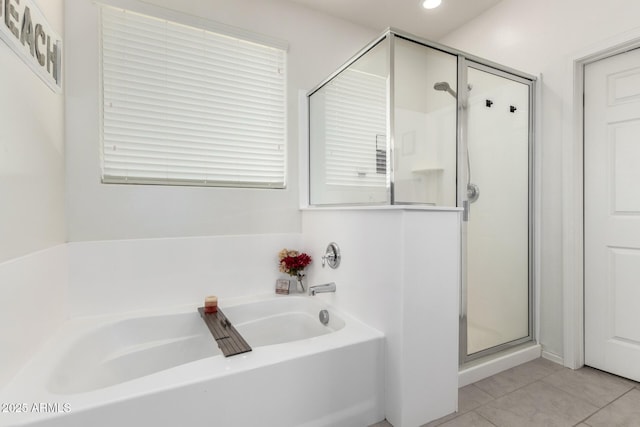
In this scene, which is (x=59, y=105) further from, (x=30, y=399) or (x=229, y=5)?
(x=30, y=399)

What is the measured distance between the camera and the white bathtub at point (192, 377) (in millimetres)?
998

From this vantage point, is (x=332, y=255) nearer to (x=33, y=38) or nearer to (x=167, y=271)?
(x=167, y=271)

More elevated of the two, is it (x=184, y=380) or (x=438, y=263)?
(x=438, y=263)

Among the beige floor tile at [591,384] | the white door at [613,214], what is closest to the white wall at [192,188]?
the white door at [613,214]

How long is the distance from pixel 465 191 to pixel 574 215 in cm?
77

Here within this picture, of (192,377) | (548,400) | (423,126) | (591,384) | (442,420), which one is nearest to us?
(192,377)

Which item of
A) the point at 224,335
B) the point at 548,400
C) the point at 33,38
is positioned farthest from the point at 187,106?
the point at 548,400

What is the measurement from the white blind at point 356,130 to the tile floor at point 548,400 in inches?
51.8

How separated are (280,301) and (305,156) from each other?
1.16m

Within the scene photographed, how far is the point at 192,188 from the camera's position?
6.68 feet

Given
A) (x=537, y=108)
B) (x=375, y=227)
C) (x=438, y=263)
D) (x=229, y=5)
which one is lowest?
(x=438, y=263)

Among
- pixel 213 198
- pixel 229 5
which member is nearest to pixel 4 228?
pixel 213 198

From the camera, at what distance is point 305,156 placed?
7.89 feet

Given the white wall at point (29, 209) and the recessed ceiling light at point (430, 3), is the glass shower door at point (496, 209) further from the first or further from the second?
the white wall at point (29, 209)
